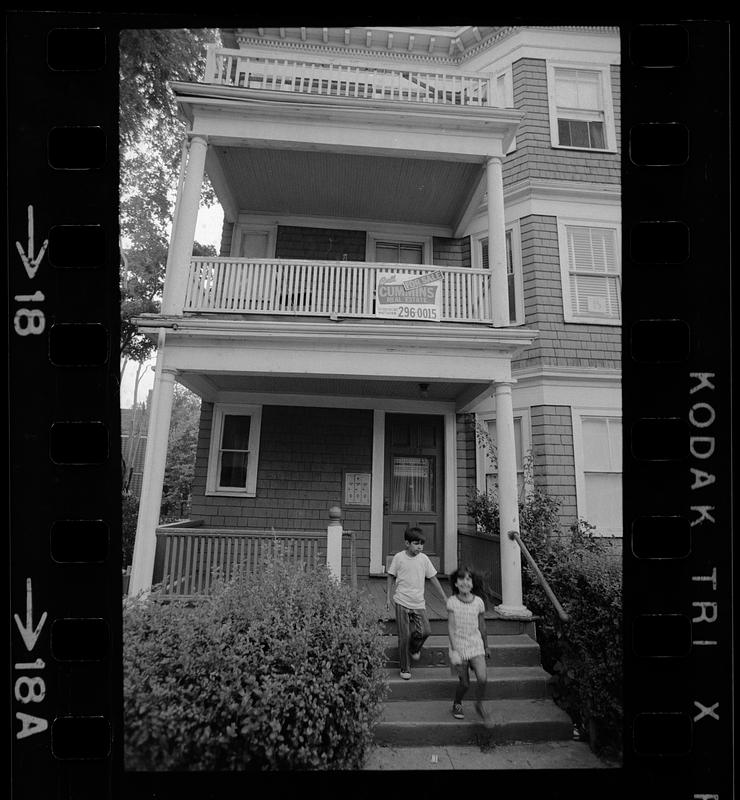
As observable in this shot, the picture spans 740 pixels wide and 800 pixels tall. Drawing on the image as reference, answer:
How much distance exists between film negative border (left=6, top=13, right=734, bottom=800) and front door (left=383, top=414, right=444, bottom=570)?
5.74 m

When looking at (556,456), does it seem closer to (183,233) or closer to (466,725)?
(466,725)

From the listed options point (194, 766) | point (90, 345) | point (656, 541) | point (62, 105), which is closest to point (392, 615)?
point (194, 766)

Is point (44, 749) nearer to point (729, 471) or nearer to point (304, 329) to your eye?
point (729, 471)

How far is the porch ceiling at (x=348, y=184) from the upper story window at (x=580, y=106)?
8.25 feet

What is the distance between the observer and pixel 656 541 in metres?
1.86

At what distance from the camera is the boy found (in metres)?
4.55

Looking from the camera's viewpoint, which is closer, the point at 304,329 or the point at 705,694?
the point at 705,694

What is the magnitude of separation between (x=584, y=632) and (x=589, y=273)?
5551mm

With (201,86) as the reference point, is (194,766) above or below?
below

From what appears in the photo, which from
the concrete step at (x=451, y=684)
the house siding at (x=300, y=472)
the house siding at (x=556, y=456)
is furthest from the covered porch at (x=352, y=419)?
the concrete step at (x=451, y=684)

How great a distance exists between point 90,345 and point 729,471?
2.60 metres

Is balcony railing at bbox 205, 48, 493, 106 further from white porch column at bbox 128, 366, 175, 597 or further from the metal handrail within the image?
the metal handrail

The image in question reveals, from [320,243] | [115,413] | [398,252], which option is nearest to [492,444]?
[398,252]

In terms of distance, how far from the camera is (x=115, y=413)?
74.5 inches
